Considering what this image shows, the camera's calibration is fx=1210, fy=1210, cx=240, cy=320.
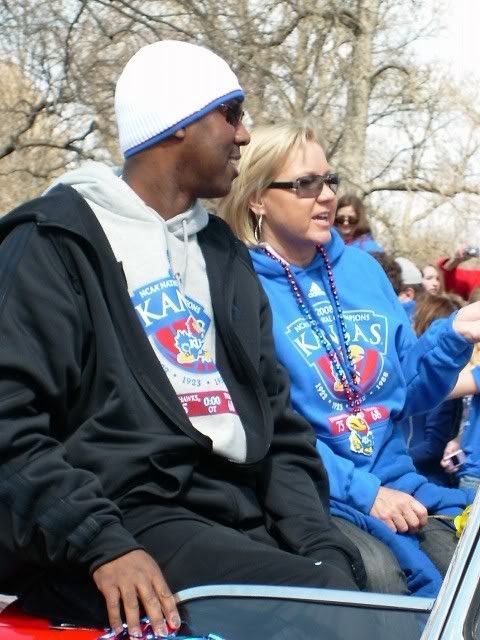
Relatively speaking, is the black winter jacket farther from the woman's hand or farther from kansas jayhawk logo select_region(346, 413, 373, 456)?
the woman's hand

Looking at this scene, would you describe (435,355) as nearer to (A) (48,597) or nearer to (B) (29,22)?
(A) (48,597)

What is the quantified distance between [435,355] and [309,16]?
9.86 m

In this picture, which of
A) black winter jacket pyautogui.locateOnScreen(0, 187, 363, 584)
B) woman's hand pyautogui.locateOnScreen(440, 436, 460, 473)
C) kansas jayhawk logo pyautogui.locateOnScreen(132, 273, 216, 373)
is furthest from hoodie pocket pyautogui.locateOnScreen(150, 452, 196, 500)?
woman's hand pyautogui.locateOnScreen(440, 436, 460, 473)

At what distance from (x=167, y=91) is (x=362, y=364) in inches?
42.3

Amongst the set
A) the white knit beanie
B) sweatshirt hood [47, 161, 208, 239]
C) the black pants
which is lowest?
the black pants

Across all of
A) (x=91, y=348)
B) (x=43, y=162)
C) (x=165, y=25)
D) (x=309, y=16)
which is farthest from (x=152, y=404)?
(x=43, y=162)

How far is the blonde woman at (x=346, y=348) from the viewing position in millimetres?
3338

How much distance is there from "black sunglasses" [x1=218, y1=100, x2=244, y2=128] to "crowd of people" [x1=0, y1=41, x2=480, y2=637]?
0.01m

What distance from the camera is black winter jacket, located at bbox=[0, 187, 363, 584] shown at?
7.49ft

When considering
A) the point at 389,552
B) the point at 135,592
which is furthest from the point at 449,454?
the point at 135,592

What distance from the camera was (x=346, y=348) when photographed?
3525mm

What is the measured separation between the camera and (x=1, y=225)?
2.58 metres

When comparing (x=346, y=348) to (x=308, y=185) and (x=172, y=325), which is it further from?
(x=172, y=325)

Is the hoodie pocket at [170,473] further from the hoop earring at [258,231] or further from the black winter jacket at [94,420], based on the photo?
the hoop earring at [258,231]
